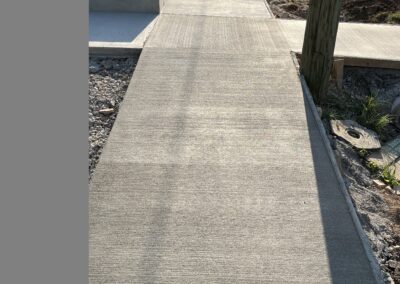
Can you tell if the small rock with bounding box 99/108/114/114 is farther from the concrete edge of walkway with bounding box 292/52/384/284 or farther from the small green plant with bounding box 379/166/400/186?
the small green plant with bounding box 379/166/400/186

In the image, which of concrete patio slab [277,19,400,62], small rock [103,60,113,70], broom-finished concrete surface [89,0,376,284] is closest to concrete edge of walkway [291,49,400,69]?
concrete patio slab [277,19,400,62]

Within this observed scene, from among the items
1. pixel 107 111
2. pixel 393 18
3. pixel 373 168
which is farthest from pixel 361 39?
pixel 107 111

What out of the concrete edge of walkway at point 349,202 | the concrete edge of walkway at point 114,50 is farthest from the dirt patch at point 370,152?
the concrete edge of walkway at point 114,50

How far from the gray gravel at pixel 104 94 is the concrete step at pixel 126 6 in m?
2.04

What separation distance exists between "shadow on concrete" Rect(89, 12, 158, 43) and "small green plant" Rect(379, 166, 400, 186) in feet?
12.2

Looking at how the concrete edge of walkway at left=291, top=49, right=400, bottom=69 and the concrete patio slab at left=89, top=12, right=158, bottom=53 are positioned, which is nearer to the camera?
the concrete edge of walkway at left=291, top=49, right=400, bottom=69

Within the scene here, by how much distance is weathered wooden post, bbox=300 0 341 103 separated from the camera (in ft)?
16.2

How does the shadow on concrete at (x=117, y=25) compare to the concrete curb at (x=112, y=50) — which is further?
the shadow on concrete at (x=117, y=25)

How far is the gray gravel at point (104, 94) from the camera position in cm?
434

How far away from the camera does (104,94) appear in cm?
522

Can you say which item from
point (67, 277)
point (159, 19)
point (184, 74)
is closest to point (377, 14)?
point (159, 19)

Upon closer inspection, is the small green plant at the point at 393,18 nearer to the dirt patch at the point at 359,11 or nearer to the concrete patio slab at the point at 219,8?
the dirt patch at the point at 359,11

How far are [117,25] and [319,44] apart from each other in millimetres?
3358

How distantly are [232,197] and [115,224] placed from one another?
34.9 inches
